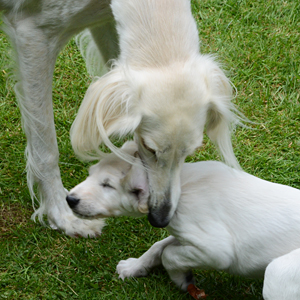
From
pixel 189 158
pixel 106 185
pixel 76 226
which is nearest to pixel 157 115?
pixel 106 185

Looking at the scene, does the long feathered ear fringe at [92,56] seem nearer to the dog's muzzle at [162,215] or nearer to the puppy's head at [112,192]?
the puppy's head at [112,192]

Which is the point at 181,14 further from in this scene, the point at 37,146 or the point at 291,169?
the point at 291,169

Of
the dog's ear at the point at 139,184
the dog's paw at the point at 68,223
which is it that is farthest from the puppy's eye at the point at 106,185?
the dog's paw at the point at 68,223

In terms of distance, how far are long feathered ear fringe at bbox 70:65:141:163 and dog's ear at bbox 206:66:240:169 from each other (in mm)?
524

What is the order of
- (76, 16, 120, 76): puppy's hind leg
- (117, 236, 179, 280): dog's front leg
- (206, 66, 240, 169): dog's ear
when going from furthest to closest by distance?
(76, 16, 120, 76): puppy's hind leg → (117, 236, 179, 280): dog's front leg → (206, 66, 240, 169): dog's ear

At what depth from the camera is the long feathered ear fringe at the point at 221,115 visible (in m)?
3.19

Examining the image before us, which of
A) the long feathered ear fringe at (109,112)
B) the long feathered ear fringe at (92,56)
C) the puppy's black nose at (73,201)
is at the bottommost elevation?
the puppy's black nose at (73,201)

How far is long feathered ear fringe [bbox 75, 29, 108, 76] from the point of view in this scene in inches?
181

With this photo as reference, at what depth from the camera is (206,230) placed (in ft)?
10.3

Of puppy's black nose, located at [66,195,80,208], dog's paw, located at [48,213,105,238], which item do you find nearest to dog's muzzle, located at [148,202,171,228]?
puppy's black nose, located at [66,195,80,208]

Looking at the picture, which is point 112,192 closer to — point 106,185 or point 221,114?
point 106,185

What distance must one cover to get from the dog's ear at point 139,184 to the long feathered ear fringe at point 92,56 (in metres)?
1.68

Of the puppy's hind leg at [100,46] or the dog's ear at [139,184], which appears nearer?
the dog's ear at [139,184]

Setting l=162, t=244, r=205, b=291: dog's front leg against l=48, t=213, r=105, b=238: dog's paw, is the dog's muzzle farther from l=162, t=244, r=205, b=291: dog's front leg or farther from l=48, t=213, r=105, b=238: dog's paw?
l=48, t=213, r=105, b=238: dog's paw
